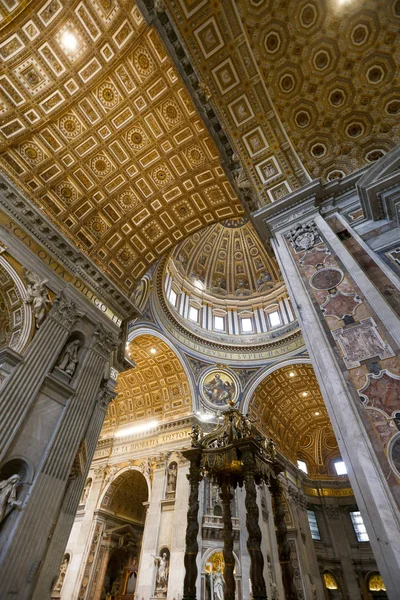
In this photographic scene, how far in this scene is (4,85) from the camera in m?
8.41

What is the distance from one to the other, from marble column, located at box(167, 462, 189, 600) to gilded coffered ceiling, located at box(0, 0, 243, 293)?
9.39 m

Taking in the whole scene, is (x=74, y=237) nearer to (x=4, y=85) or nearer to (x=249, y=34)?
(x=4, y=85)

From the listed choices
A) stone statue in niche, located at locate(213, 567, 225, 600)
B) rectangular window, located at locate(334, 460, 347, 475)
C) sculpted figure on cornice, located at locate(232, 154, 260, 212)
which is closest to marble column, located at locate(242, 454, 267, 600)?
stone statue in niche, located at locate(213, 567, 225, 600)

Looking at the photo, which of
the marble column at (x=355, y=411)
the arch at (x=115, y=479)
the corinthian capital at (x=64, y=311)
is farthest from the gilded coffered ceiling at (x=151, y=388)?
the marble column at (x=355, y=411)

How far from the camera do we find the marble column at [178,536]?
1145cm

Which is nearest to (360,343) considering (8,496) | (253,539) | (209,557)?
(253,539)

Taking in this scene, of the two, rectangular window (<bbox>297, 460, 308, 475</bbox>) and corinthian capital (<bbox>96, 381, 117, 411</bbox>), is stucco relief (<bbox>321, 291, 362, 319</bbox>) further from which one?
rectangular window (<bbox>297, 460, 308, 475</bbox>)

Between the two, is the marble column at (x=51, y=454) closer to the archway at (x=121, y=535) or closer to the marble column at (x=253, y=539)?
the marble column at (x=253, y=539)

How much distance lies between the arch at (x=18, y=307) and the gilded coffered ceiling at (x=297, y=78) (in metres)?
6.90

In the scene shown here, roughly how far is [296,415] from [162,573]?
43.2 ft

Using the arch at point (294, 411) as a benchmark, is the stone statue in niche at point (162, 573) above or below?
below

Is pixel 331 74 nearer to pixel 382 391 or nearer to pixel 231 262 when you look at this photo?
pixel 382 391

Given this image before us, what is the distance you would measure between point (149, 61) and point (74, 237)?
19.1 feet

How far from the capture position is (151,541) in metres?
13.1
